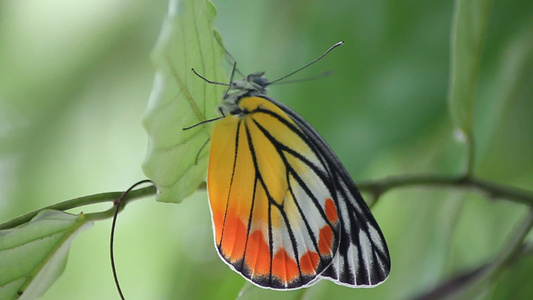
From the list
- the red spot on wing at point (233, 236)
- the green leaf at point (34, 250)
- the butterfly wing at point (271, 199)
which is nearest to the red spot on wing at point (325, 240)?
the butterfly wing at point (271, 199)

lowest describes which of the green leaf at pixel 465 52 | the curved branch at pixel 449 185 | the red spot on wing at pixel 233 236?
the curved branch at pixel 449 185

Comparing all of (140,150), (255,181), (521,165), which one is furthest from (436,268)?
(140,150)

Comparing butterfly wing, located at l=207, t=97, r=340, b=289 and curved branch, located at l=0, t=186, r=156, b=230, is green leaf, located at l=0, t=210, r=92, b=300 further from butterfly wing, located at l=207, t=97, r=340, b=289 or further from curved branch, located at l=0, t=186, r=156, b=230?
butterfly wing, located at l=207, t=97, r=340, b=289

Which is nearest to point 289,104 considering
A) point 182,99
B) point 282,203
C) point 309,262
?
point 282,203

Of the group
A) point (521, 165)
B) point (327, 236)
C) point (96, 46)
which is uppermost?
point (96, 46)

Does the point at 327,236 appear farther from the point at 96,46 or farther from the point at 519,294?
the point at 96,46

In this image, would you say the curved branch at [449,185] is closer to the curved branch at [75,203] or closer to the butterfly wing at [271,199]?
the butterfly wing at [271,199]

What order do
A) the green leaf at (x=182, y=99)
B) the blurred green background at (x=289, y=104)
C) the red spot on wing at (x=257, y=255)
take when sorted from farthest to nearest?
1. the blurred green background at (x=289, y=104)
2. the red spot on wing at (x=257, y=255)
3. the green leaf at (x=182, y=99)
